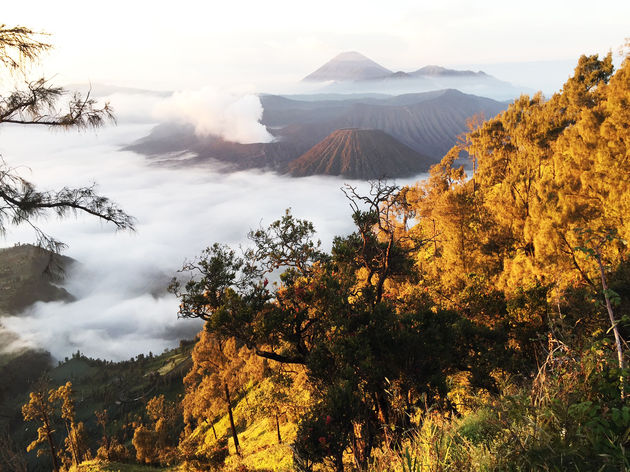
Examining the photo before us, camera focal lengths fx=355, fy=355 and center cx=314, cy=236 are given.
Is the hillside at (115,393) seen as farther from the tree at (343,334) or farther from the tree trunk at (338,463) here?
the tree trunk at (338,463)

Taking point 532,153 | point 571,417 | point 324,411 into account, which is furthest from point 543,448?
point 532,153

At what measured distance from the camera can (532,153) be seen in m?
26.4

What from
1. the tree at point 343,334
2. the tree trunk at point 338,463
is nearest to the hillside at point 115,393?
the tree at point 343,334

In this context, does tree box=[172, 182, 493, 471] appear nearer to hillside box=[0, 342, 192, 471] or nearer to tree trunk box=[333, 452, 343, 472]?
tree trunk box=[333, 452, 343, 472]

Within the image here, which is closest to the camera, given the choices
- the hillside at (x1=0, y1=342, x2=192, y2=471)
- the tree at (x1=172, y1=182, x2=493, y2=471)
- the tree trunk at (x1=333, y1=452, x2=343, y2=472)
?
the tree trunk at (x1=333, y1=452, x2=343, y2=472)

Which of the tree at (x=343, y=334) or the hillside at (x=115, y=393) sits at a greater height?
the tree at (x=343, y=334)

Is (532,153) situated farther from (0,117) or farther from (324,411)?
(0,117)

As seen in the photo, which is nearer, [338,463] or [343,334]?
[338,463]

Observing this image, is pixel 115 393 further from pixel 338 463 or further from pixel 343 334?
pixel 338 463

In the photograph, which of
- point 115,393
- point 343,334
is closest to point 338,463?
point 343,334

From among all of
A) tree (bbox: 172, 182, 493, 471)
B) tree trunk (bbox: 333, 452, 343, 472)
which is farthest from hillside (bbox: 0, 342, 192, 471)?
tree trunk (bbox: 333, 452, 343, 472)

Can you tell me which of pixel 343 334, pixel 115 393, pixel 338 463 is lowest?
pixel 115 393

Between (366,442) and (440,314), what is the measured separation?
207 inches

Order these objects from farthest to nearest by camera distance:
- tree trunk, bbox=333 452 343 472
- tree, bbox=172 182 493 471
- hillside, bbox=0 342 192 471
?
hillside, bbox=0 342 192 471 < tree, bbox=172 182 493 471 < tree trunk, bbox=333 452 343 472
